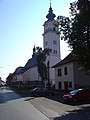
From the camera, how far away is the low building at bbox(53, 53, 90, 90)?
4803 centimetres

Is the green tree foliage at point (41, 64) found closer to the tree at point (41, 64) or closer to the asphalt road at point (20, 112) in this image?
the tree at point (41, 64)

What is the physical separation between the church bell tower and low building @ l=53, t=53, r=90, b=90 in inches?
1459

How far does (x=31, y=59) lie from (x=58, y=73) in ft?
234

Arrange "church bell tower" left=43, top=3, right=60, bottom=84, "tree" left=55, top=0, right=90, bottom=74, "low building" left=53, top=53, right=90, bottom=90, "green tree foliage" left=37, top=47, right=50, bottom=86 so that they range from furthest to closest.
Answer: "church bell tower" left=43, top=3, right=60, bottom=84 → "green tree foliage" left=37, top=47, right=50, bottom=86 → "low building" left=53, top=53, right=90, bottom=90 → "tree" left=55, top=0, right=90, bottom=74

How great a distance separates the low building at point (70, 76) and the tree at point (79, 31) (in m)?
16.9

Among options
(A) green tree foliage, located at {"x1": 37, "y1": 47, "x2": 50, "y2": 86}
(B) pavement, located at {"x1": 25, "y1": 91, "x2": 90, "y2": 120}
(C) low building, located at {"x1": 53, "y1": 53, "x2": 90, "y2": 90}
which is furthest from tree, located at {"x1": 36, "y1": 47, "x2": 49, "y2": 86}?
(B) pavement, located at {"x1": 25, "y1": 91, "x2": 90, "y2": 120}

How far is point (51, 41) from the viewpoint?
9481cm

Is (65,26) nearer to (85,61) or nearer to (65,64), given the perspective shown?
(85,61)

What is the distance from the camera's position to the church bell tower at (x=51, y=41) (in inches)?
3671

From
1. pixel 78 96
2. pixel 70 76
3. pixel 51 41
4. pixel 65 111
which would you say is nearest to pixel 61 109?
pixel 65 111

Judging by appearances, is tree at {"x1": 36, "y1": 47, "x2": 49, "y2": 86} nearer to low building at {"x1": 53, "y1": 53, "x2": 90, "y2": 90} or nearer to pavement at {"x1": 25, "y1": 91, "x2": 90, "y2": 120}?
low building at {"x1": 53, "y1": 53, "x2": 90, "y2": 90}

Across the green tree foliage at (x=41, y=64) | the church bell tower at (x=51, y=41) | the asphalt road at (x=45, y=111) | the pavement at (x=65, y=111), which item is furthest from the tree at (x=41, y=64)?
the asphalt road at (x=45, y=111)

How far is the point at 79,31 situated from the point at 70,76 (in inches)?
981

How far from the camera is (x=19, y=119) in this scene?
15.3 metres
